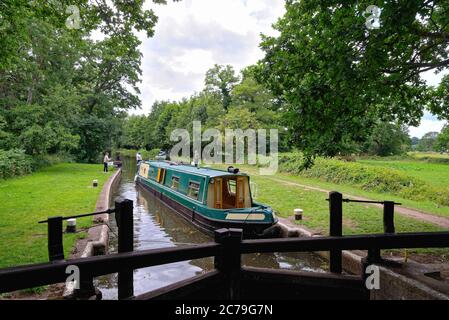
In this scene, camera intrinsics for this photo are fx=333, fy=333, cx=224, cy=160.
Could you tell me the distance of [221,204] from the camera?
10008 mm

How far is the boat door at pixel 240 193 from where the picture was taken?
10.2 meters

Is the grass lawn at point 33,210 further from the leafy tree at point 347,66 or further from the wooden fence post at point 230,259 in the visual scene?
the leafy tree at point 347,66

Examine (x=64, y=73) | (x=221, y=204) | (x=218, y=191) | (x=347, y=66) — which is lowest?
(x=221, y=204)

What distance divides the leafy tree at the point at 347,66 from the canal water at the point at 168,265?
265cm

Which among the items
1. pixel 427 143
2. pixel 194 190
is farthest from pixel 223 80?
pixel 427 143

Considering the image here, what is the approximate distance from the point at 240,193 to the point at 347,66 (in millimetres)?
5333

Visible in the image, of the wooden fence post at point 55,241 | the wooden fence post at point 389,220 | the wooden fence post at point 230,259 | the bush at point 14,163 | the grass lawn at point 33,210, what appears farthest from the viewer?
the bush at point 14,163

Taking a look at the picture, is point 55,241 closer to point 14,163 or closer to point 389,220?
point 389,220

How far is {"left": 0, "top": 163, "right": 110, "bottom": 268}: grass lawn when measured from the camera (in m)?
6.35

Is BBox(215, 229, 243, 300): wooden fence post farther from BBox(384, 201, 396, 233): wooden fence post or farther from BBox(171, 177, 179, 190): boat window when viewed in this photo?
BBox(171, 177, 179, 190): boat window

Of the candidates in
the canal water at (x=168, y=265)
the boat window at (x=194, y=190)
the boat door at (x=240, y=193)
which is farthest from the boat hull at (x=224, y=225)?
the boat door at (x=240, y=193)

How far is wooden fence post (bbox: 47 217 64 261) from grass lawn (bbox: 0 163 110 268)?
291 cm
